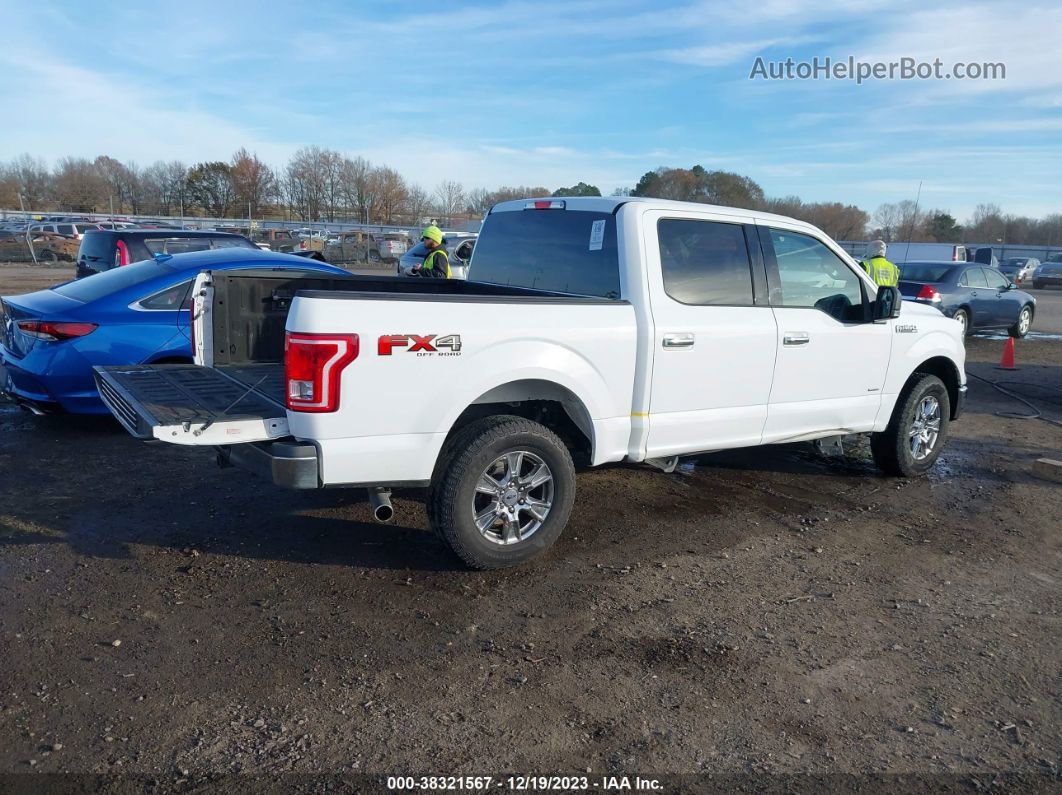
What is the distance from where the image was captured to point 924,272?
1705cm

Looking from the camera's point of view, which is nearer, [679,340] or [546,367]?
[546,367]

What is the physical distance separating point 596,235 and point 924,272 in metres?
14.0

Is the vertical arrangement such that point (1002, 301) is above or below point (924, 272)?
below

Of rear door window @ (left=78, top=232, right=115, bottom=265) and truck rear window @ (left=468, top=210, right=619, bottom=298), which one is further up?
truck rear window @ (left=468, top=210, right=619, bottom=298)

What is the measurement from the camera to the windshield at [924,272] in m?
16.8

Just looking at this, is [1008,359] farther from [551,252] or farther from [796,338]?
[551,252]

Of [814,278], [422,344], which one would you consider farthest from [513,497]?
[814,278]

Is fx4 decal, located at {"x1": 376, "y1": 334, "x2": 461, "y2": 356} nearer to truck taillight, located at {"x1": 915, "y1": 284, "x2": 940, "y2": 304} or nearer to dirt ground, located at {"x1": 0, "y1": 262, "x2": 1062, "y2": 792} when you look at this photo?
dirt ground, located at {"x1": 0, "y1": 262, "x2": 1062, "y2": 792}

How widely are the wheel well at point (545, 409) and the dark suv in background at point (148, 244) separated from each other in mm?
9177

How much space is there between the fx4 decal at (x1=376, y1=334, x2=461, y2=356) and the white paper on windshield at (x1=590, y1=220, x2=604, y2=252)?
4.73 ft

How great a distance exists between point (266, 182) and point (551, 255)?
7597 centimetres

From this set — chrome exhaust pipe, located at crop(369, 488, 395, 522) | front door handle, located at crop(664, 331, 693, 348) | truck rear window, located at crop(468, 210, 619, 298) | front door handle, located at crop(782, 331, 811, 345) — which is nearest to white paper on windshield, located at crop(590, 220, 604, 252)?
truck rear window, located at crop(468, 210, 619, 298)

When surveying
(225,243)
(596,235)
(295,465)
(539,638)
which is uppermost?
(596,235)

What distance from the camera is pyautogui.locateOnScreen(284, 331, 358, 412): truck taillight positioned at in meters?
3.88
